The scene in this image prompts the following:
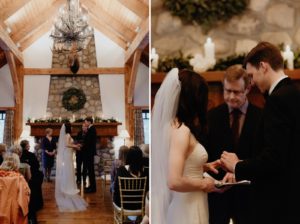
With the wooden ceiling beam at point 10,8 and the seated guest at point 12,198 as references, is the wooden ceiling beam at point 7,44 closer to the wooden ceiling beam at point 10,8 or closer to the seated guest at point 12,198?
the wooden ceiling beam at point 10,8

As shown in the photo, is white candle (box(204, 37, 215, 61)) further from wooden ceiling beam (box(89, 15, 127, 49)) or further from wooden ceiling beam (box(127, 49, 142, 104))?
wooden ceiling beam (box(89, 15, 127, 49))

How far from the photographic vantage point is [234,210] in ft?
5.60

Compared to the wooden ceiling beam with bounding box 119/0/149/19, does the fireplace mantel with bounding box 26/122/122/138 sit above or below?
below

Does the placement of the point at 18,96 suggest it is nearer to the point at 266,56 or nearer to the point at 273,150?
the point at 266,56

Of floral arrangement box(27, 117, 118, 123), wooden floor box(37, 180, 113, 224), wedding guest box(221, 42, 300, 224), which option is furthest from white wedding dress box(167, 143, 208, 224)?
floral arrangement box(27, 117, 118, 123)

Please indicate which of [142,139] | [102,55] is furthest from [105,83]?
[142,139]

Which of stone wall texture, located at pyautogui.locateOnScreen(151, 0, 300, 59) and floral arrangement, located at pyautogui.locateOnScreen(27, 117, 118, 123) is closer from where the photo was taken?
stone wall texture, located at pyautogui.locateOnScreen(151, 0, 300, 59)

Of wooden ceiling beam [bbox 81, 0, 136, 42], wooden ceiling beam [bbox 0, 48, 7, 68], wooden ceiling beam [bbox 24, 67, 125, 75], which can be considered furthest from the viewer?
wooden ceiling beam [bbox 24, 67, 125, 75]

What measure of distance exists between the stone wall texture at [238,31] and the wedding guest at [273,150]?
0.08 meters

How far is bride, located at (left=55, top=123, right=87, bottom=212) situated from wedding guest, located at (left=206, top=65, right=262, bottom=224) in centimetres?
440

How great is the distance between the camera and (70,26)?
5.80 m

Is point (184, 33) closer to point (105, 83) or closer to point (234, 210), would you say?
point (234, 210)

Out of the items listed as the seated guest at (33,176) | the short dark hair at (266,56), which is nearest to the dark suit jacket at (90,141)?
the seated guest at (33,176)

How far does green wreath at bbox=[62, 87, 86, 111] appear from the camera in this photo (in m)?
9.30
